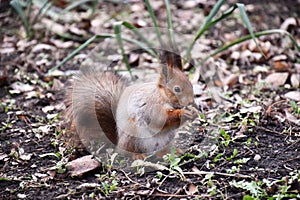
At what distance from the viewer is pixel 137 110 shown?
264 cm

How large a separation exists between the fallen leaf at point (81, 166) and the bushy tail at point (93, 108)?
7.8 inches

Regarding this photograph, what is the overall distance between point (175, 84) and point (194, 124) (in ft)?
2.01

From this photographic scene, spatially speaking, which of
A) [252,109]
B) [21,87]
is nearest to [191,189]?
[252,109]

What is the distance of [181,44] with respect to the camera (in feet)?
13.3

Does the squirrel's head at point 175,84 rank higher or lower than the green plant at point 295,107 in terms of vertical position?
higher

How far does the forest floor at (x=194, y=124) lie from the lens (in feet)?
7.82

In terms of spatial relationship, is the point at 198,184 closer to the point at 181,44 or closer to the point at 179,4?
the point at 181,44

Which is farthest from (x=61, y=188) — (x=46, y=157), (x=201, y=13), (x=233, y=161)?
(x=201, y=13)

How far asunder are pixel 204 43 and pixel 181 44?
1.69 feet

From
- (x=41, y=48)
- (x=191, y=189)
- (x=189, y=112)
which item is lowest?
(x=191, y=189)

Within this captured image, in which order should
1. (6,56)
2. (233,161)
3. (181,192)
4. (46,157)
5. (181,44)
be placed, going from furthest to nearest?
(6,56)
(181,44)
(46,157)
(233,161)
(181,192)

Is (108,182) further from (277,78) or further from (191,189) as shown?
(277,78)

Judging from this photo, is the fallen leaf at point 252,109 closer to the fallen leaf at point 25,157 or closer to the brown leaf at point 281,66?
the brown leaf at point 281,66

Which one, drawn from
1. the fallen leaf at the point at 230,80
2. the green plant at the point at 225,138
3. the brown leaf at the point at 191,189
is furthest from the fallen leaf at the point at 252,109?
the brown leaf at the point at 191,189
